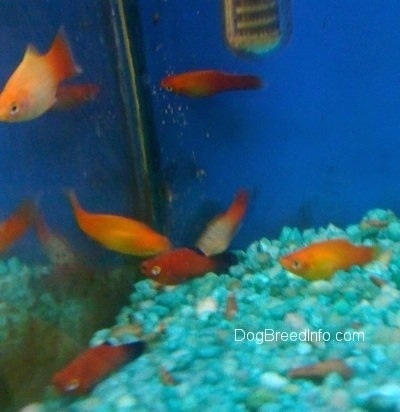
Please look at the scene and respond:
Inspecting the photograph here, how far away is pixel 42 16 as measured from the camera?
9.02 feet

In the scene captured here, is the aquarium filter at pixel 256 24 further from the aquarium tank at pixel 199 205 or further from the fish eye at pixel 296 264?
the fish eye at pixel 296 264

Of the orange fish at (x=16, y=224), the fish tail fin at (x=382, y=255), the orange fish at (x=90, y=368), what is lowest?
the fish tail fin at (x=382, y=255)

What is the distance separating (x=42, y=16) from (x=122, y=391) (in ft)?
4.47

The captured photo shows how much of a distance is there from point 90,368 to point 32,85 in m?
0.83

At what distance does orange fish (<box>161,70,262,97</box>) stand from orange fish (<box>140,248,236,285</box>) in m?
0.61

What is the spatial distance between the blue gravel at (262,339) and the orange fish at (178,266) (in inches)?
2.5

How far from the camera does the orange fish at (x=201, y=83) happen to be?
297cm

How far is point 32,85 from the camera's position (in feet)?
7.34

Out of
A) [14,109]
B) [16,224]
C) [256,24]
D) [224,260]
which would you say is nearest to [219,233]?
[224,260]

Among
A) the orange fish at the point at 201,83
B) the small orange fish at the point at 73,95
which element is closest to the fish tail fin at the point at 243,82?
the orange fish at the point at 201,83

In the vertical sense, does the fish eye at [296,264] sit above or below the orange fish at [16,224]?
below

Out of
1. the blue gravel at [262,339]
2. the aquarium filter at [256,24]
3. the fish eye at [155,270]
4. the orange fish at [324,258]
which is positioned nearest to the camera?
the blue gravel at [262,339]

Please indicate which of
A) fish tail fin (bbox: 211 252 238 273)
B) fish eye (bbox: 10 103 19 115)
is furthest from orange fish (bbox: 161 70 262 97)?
fish eye (bbox: 10 103 19 115)

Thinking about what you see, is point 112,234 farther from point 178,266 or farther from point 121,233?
point 178,266
